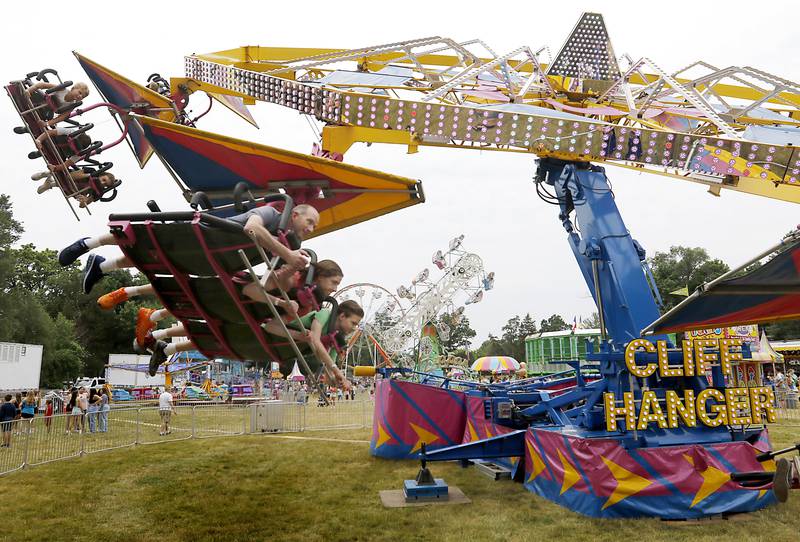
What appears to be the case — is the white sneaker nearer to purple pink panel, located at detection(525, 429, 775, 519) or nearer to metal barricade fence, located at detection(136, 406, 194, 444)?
purple pink panel, located at detection(525, 429, 775, 519)

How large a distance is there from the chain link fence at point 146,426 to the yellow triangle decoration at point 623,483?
33.1 feet

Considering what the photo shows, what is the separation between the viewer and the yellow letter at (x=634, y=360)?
7.39 metres

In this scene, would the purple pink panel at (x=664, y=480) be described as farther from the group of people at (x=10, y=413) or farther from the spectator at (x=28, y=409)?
the spectator at (x=28, y=409)

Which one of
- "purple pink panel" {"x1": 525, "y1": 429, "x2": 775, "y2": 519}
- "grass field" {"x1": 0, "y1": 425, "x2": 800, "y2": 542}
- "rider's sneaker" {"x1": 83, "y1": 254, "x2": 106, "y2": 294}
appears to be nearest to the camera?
"rider's sneaker" {"x1": 83, "y1": 254, "x2": 106, "y2": 294}

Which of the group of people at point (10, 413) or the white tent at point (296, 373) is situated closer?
the white tent at point (296, 373)

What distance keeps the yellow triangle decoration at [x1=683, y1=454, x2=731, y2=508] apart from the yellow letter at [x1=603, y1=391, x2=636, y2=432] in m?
0.77

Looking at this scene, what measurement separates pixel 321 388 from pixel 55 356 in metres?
39.6

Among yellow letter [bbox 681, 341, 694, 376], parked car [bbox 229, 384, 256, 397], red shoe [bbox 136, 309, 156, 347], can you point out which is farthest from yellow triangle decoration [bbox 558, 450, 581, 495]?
parked car [bbox 229, 384, 256, 397]

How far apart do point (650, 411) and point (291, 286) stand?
4946mm

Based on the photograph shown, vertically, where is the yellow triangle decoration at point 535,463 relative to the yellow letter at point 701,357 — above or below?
below

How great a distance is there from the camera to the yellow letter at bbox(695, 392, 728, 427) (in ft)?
24.3

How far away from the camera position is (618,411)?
23.9ft

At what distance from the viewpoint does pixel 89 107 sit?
18.1 feet

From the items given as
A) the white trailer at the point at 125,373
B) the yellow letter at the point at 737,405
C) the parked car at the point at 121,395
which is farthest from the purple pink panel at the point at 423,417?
the parked car at the point at 121,395
